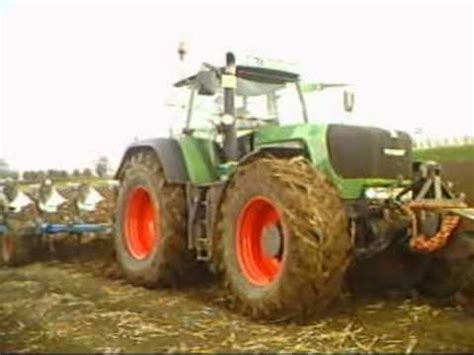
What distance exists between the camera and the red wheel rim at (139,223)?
7.99 metres

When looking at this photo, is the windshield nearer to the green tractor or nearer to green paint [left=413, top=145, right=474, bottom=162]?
the green tractor

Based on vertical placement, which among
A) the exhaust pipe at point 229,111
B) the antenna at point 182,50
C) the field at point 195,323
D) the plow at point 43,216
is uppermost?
the antenna at point 182,50

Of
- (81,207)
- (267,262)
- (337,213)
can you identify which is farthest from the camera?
(81,207)

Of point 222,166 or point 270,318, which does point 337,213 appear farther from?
point 222,166

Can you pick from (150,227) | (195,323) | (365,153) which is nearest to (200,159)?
(150,227)

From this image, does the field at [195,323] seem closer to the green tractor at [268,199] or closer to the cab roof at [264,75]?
the green tractor at [268,199]

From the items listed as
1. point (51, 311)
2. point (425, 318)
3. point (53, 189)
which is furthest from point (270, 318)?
point (53, 189)

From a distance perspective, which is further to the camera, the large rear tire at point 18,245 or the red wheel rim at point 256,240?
the large rear tire at point 18,245

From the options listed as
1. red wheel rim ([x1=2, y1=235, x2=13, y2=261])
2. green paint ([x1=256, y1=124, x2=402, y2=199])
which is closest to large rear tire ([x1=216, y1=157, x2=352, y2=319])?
green paint ([x1=256, y1=124, x2=402, y2=199])

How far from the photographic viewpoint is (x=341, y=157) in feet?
19.6

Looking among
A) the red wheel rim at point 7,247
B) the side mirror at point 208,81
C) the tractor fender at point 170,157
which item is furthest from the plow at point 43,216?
the side mirror at point 208,81

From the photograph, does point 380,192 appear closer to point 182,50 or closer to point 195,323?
point 195,323

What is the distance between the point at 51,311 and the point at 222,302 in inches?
58.1

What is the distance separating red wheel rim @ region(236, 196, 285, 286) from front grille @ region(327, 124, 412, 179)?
727 mm
